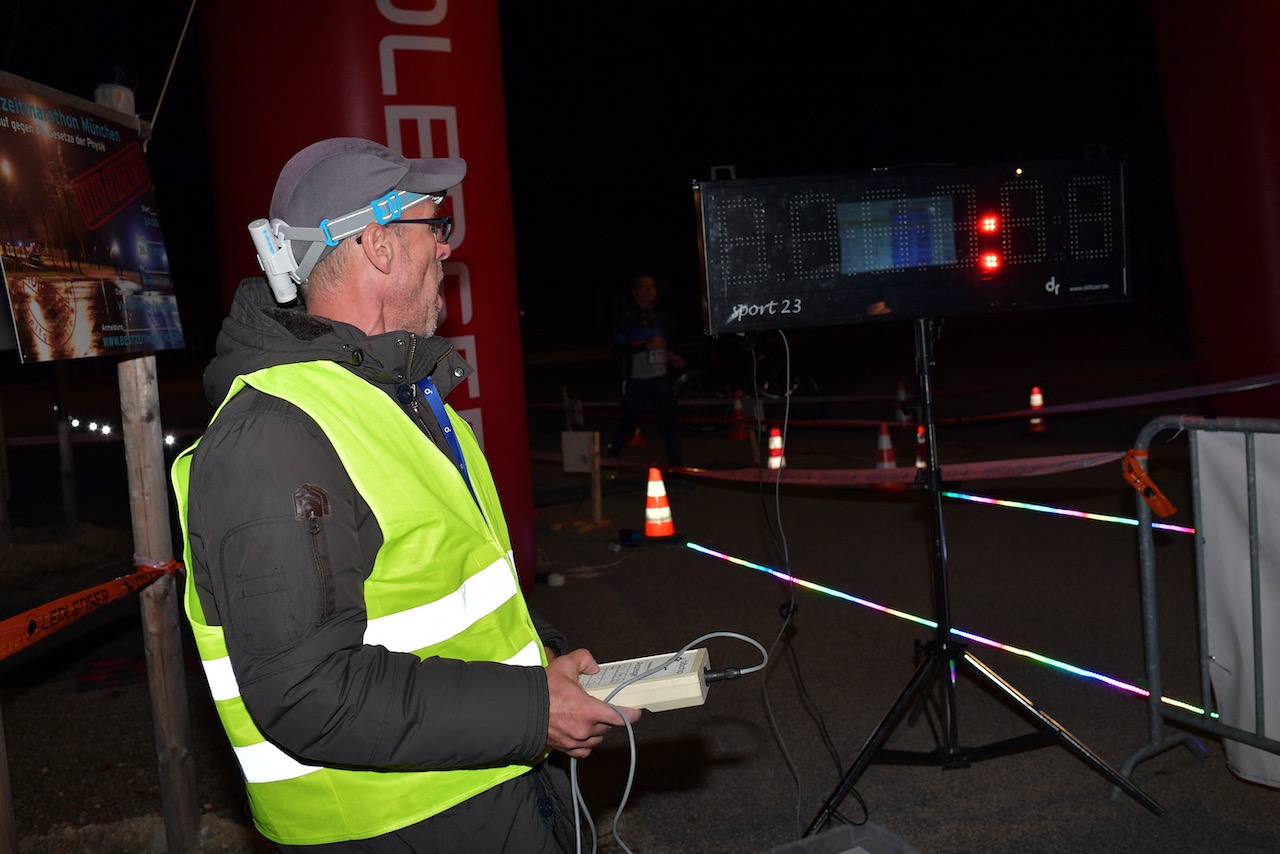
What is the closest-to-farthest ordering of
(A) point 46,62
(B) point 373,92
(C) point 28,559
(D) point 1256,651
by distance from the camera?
(D) point 1256,651
(B) point 373,92
(C) point 28,559
(A) point 46,62

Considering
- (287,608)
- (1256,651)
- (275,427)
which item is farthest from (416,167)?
(1256,651)

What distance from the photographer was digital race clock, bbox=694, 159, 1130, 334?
12.7ft

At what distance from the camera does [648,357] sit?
11.0m

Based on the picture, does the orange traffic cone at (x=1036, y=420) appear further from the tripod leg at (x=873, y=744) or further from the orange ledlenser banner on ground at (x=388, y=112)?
the tripod leg at (x=873, y=744)

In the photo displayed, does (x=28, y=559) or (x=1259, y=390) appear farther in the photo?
(x=28, y=559)

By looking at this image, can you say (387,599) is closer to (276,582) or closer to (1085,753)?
(276,582)

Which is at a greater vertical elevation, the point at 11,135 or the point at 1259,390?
the point at 11,135

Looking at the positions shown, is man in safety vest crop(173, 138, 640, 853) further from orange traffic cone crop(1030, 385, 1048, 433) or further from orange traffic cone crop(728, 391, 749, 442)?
orange traffic cone crop(728, 391, 749, 442)

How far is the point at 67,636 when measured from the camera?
23.0 ft

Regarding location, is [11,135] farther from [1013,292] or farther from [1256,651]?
[1256,651]

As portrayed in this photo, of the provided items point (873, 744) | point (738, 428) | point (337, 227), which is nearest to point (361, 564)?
point (337, 227)

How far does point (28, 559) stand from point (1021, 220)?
27.8 feet

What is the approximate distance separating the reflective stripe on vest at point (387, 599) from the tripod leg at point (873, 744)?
2074 millimetres

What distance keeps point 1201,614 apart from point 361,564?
11.6ft
